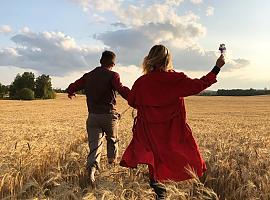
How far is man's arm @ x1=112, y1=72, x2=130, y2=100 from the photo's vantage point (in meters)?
6.67

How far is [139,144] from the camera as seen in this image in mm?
5594

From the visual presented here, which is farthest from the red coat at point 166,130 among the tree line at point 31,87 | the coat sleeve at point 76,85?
the tree line at point 31,87

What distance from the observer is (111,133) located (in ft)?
23.3

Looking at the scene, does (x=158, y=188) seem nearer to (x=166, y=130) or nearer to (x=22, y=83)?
(x=166, y=130)

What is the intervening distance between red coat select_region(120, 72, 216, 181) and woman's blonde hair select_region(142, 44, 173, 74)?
76 millimetres

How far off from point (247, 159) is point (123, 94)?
1.96 m

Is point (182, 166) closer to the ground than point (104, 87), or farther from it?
closer to the ground

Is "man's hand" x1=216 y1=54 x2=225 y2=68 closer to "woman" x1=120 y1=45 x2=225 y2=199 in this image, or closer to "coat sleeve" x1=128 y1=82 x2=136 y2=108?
"woman" x1=120 y1=45 x2=225 y2=199

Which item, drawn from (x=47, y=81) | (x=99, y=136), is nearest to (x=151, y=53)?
(x=99, y=136)

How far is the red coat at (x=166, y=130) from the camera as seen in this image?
213 inches

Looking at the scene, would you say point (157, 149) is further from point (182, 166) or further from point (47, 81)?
point (47, 81)

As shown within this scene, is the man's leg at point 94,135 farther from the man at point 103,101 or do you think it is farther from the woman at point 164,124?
the woman at point 164,124

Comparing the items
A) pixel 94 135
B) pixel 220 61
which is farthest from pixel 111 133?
pixel 220 61

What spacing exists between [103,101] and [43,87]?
101 meters
